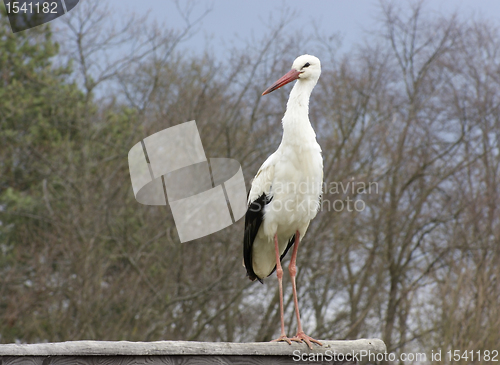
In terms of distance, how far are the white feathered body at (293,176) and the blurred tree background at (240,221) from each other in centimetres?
610

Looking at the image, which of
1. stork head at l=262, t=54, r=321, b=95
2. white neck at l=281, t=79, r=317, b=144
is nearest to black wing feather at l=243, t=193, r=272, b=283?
white neck at l=281, t=79, r=317, b=144

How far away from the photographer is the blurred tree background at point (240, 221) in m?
12.7

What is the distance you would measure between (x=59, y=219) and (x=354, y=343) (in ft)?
30.6

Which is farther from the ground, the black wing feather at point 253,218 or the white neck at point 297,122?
the white neck at point 297,122

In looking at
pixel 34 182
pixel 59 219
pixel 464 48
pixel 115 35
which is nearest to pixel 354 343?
pixel 59 219

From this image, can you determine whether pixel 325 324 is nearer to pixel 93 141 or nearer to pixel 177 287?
pixel 177 287

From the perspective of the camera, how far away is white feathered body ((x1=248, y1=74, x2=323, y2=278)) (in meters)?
5.18

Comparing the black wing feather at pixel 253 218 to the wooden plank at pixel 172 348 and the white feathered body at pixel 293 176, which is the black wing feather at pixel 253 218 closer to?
the white feathered body at pixel 293 176

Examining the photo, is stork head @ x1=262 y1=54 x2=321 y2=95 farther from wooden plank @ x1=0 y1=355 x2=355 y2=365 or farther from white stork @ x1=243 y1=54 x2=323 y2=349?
wooden plank @ x1=0 y1=355 x2=355 y2=365

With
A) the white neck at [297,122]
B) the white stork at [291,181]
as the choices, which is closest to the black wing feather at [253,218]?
the white stork at [291,181]

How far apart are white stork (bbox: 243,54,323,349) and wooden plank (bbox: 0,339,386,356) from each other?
0.59 ft

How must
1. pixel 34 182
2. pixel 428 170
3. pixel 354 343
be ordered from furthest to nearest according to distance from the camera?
pixel 428 170
pixel 34 182
pixel 354 343

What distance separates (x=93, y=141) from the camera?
1363cm

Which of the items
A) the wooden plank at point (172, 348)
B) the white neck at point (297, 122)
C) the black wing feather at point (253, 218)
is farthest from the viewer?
the black wing feather at point (253, 218)
